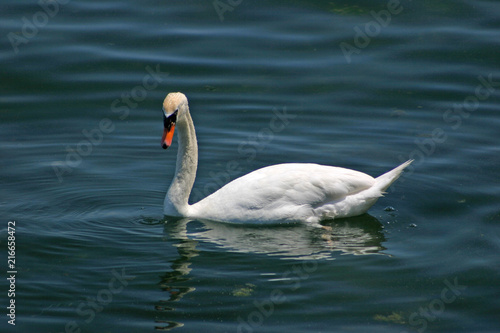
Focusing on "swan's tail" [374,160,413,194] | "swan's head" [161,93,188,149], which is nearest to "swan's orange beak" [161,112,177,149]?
"swan's head" [161,93,188,149]

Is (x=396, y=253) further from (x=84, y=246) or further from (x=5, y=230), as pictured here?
(x=5, y=230)

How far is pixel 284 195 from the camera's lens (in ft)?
33.5

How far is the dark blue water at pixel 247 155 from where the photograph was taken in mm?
8586

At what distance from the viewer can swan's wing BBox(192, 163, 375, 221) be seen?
33.4 ft

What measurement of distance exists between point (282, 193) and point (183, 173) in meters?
1.37

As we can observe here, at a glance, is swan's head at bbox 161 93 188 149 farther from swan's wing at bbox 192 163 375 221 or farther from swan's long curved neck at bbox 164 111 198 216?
swan's wing at bbox 192 163 375 221

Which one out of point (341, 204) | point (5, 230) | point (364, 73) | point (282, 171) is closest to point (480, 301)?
point (341, 204)

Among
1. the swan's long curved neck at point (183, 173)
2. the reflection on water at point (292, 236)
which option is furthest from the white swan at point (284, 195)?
the reflection on water at point (292, 236)

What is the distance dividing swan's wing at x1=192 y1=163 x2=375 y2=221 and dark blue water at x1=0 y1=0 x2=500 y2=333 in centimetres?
21

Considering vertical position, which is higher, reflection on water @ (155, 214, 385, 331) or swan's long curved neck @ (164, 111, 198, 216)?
swan's long curved neck @ (164, 111, 198, 216)

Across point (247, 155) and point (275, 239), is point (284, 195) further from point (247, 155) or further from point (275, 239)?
point (247, 155)

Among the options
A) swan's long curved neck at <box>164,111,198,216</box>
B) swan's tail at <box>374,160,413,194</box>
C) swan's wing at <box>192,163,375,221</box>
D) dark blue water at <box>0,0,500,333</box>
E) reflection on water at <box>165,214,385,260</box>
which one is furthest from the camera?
swan's long curved neck at <box>164,111,198,216</box>

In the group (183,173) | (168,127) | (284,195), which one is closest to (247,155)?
(183,173)

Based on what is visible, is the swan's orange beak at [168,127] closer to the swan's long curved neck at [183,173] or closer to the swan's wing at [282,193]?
the swan's long curved neck at [183,173]
